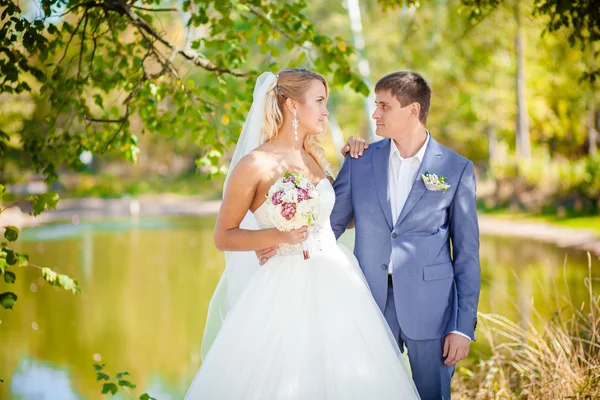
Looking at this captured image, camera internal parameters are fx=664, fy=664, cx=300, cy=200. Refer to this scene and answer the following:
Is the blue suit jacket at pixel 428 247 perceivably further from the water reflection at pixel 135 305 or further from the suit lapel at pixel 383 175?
the water reflection at pixel 135 305

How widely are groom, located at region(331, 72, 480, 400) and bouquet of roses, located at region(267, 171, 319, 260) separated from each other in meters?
0.47

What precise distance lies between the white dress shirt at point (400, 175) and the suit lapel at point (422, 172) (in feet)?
0.15

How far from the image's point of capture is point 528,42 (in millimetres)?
24109

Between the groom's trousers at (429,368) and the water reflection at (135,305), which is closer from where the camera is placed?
the groom's trousers at (429,368)

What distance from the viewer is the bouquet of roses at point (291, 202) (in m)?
2.92

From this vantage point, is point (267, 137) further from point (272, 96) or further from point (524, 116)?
point (524, 116)

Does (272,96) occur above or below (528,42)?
below

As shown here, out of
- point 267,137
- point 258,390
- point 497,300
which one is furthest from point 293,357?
point 497,300

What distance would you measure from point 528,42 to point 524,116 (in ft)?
13.7

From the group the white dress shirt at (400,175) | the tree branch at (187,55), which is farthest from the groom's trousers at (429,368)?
the tree branch at (187,55)

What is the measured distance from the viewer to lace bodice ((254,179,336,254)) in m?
3.21

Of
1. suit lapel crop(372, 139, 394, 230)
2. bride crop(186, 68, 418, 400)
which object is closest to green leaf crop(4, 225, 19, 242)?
bride crop(186, 68, 418, 400)

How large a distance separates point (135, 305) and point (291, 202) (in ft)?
28.3

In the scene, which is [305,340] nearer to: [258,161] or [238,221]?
[238,221]
